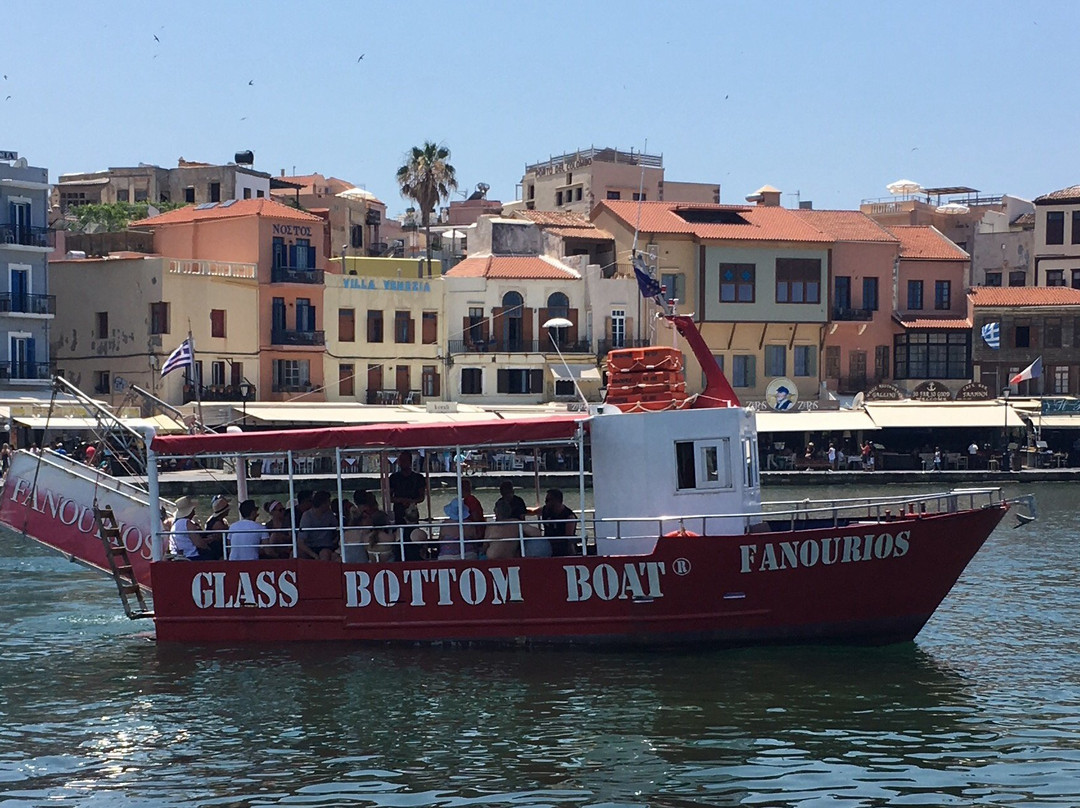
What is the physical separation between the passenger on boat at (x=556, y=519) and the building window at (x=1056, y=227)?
58831mm

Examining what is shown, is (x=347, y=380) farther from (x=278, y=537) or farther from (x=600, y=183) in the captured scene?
(x=278, y=537)

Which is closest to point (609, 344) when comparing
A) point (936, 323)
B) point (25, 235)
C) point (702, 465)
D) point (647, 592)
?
point (936, 323)

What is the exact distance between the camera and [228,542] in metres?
21.1

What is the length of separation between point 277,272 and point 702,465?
→ 1659 inches

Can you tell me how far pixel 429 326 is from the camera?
6166cm

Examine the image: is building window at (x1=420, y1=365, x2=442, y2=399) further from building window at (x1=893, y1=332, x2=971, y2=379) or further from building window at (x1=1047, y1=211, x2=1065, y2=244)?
building window at (x1=1047, y1=211, x2=1065, y2=244)

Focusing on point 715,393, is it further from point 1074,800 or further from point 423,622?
point 1074,800

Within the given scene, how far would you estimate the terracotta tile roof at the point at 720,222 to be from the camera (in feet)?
208

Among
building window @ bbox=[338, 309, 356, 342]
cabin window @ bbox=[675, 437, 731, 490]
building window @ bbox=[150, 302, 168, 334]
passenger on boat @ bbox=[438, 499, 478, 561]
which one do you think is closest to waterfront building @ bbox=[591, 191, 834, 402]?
building window @ bbox=[338, 309, 356, 342]

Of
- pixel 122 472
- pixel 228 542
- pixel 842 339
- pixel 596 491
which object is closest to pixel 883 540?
pixel 596 491

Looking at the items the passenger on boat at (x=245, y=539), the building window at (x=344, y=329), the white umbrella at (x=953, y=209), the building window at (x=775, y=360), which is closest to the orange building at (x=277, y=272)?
the building window at (x=344, y=329)

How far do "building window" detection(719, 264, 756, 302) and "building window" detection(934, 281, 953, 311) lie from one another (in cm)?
934

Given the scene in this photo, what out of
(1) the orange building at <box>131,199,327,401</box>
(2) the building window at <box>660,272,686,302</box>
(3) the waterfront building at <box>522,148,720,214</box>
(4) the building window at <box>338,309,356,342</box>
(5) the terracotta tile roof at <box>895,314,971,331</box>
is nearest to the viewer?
(1) the orange building at <box>131,199,327,401</box>

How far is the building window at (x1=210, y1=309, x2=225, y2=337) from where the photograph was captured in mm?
57375
